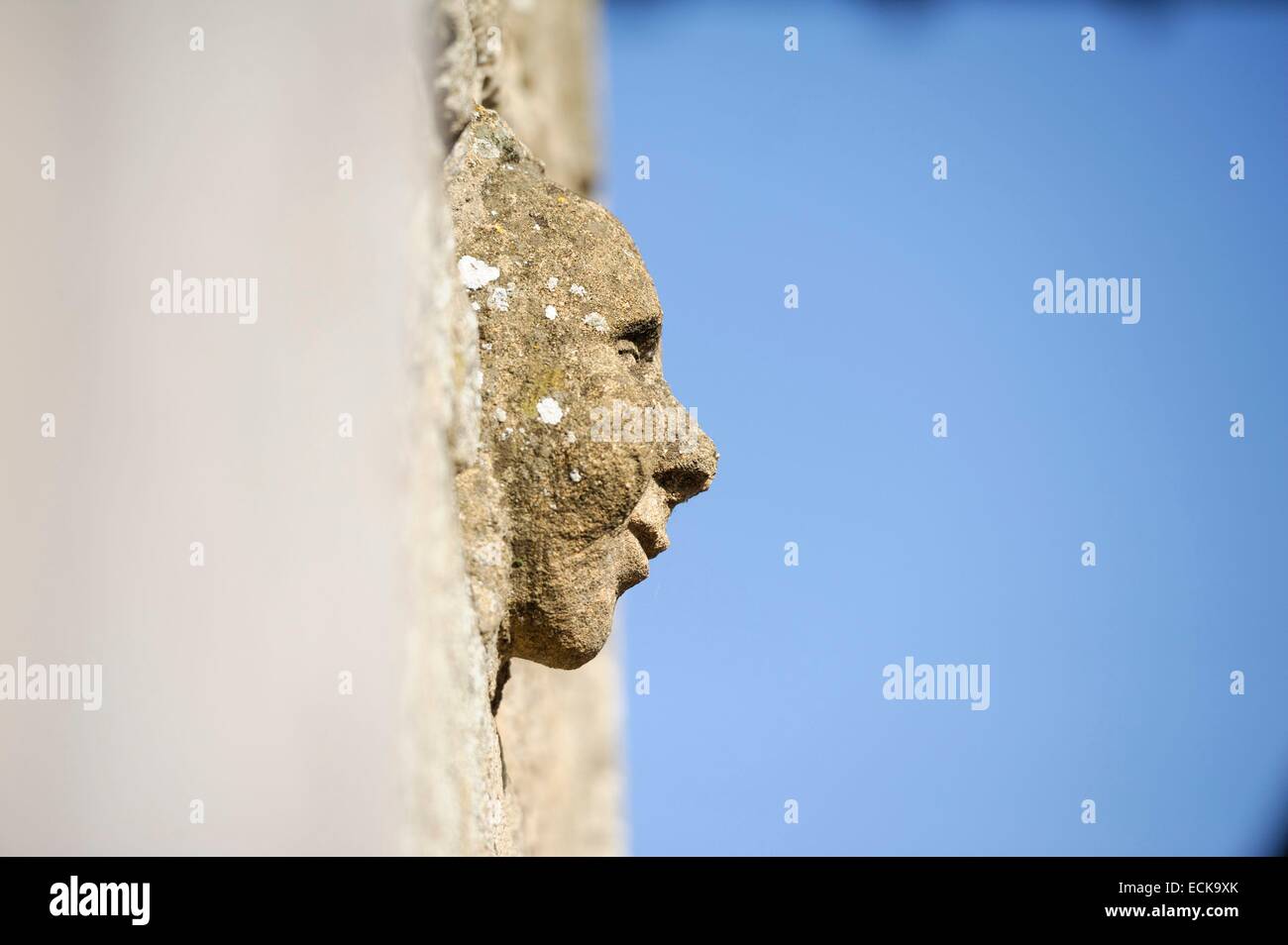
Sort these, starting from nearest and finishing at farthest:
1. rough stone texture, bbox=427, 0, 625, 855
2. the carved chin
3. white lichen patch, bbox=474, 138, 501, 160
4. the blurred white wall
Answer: the blurred white wall
rough stone texture, bbox=427, 0, 625, 855
the carved chin
white lichen patch, bbox=474, 138, 501, 160

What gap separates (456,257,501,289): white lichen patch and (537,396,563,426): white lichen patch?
0.33m

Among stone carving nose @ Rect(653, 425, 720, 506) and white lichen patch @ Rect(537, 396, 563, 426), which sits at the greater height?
white lichen patch @ Rect(537, 396, 563, 426)

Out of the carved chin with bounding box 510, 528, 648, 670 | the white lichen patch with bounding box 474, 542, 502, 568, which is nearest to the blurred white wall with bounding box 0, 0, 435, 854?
the white lichen patch with bounding box 474, 542, 502, 568

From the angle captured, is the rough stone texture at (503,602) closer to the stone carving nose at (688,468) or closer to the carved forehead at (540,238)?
the carved forehead at (540,238)

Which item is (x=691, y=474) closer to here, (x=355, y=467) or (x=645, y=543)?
(x=645, y=543)

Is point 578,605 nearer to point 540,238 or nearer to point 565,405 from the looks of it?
point 565,405

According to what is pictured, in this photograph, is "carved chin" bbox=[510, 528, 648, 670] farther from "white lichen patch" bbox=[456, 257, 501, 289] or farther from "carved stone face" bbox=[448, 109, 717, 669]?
"white lichen patch" bbox=[456, 257, 501, 289]

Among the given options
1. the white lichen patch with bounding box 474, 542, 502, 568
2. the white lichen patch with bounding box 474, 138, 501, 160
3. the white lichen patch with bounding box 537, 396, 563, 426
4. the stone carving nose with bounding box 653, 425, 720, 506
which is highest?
the white lichen patch with bounding box 474, 138, 501, 160

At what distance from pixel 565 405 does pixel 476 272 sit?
1.29 feet

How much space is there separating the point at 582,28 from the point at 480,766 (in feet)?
16.8

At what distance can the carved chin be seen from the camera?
9.87 feet

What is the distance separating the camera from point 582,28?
273 inches

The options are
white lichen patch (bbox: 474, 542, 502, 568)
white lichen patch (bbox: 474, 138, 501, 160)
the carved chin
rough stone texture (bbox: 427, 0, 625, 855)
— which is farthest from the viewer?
white lichen patch (bbox: 474, 138, 501, 160)
